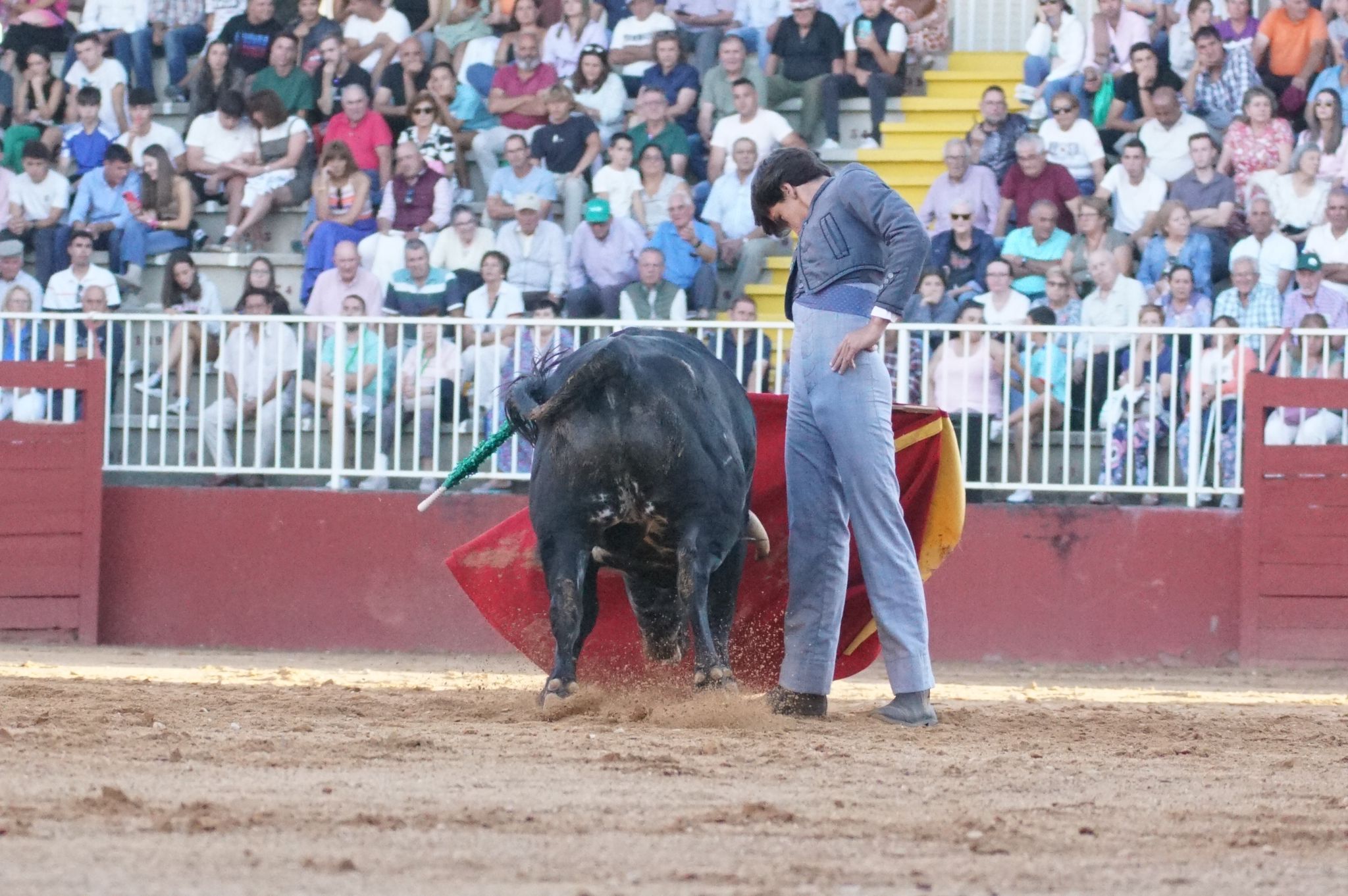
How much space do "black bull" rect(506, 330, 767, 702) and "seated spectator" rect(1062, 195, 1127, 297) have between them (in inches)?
220

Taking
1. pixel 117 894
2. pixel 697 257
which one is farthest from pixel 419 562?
pixel 117 894

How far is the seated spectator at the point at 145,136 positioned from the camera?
46.0 ft

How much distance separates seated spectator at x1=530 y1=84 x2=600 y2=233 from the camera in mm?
13023

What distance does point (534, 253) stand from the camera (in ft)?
40.1

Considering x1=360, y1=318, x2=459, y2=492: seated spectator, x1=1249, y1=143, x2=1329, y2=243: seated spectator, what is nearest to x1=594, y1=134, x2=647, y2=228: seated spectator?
x1=360, y1=318, x2=459, y2=492: seated spectator

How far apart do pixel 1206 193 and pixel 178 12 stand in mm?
8215

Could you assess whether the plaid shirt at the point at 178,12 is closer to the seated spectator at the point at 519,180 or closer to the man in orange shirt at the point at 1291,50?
the seated spectator at the point at 519,180

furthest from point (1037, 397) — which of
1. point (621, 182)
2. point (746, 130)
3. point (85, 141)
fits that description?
point (85, 141)

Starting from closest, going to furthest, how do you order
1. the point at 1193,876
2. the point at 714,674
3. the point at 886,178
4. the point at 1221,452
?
the point at 1193,876 < the point at 714,674 < the point at 1221,452 < the point at 886,178

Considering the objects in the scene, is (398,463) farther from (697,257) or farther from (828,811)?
(828,811)

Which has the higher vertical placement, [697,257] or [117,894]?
[697,257]

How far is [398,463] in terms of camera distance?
34.5 feet

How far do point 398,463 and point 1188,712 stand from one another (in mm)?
4800

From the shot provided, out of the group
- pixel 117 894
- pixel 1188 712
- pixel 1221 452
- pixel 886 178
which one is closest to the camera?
pixel 117 894
